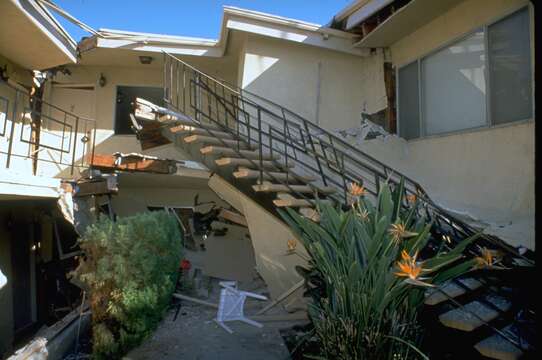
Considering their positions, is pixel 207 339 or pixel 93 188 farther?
pixel 93 188

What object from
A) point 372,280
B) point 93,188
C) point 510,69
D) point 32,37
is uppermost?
point 32,37

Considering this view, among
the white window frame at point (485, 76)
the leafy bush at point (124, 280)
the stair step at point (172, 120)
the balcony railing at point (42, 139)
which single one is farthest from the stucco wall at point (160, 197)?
the leafy bush at point (124, 280)

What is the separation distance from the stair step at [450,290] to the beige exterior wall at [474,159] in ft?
4.04

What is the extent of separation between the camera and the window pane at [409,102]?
682 cm

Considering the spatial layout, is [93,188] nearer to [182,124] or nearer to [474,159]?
[182,124]

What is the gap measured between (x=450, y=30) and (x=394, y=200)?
3.70 m

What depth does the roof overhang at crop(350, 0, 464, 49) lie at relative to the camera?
608cm

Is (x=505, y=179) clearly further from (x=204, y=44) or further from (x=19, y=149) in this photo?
(x=19, y=149)

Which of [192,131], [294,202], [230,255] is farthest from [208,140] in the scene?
[230,255]

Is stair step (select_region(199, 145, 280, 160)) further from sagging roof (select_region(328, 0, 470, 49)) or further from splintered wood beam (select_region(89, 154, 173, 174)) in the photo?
sagging roof (select_region(328, 0, 470, 49))

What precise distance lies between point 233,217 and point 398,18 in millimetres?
4259

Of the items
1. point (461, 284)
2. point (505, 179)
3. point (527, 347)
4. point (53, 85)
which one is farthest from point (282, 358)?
point (53, 85)

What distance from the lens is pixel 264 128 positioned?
7.26 m

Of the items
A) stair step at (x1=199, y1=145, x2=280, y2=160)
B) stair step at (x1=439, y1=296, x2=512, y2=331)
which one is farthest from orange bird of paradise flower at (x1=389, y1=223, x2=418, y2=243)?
stair step at (x1=199, y1=145, x2=280, y2=160)
